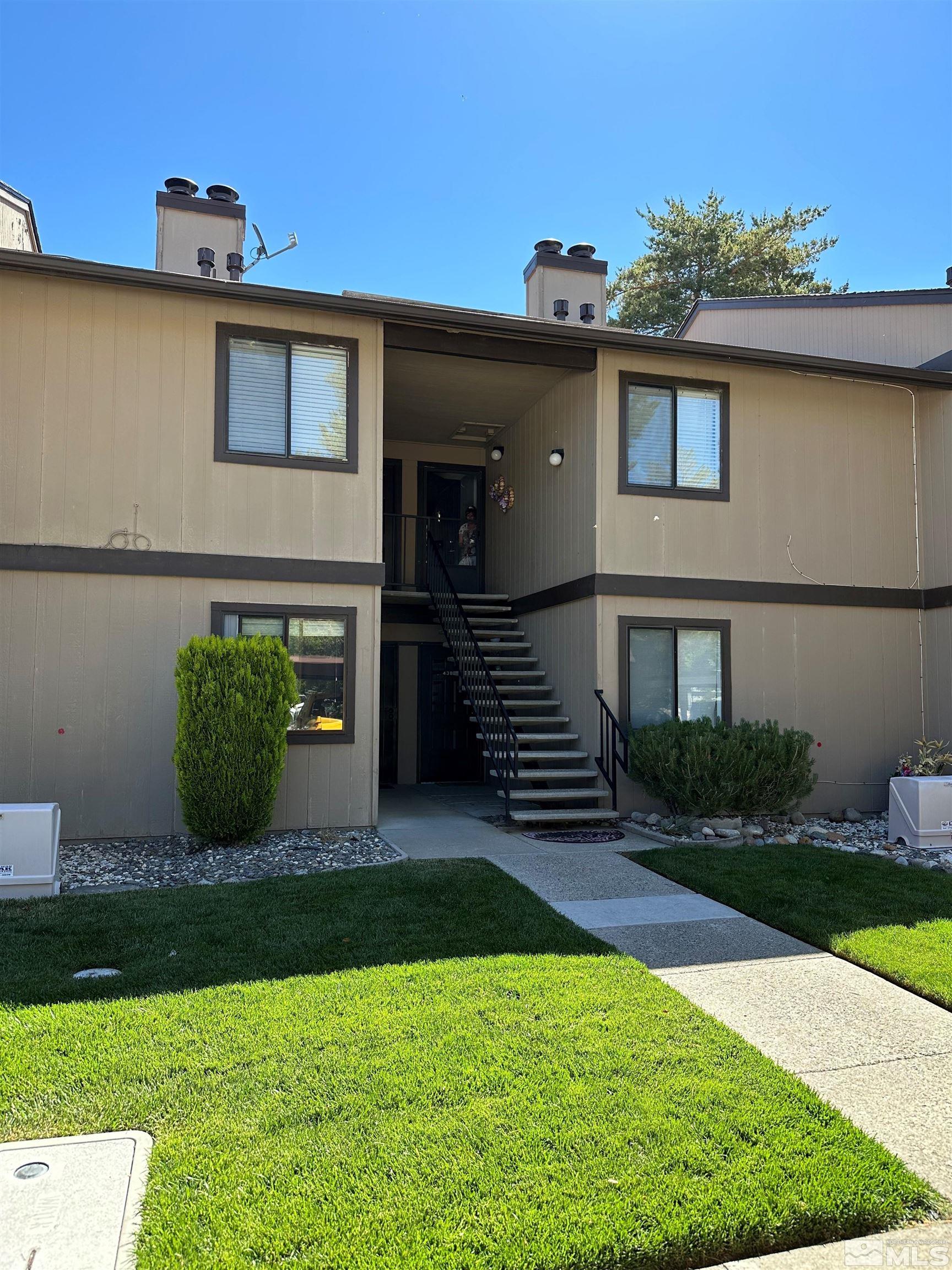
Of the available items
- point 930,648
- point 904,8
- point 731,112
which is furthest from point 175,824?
point 731,112

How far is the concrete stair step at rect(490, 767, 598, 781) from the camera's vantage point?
30.3 ft

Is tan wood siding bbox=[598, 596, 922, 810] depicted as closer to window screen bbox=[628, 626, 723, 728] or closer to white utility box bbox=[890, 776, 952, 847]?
window screen bbox=[628, 626, 723, 728]

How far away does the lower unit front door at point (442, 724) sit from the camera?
13047 millimetres

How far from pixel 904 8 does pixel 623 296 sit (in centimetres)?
1843

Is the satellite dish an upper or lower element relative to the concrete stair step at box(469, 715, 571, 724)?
upper

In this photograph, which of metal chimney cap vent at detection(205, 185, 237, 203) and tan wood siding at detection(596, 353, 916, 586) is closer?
tan wood siding at detection(596, 353, 916, 586)

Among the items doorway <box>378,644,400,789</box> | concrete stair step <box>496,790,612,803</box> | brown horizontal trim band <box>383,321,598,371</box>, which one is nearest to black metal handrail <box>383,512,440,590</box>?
doorway <box>378,644,400,789</box>

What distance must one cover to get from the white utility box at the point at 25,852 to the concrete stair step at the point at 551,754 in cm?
→ 452

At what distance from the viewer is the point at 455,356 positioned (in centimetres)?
995

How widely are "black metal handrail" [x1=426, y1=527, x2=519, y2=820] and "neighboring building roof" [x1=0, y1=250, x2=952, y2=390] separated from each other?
339 centimetres

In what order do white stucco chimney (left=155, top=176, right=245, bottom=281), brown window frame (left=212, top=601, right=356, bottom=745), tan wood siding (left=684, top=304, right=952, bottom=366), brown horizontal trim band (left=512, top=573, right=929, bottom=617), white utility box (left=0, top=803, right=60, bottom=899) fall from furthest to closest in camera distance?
white stucco chimney (left=155, top=176, right=245, bottom=281)
tan wood siding (left=684, top=304, right=952, bottom=366)
brown horizontal trim band (left=512, top=573, right=929, bottom=617)
brown window frame (left=212, top=601, right=356, bottom=745)
white utility box (left=0, top=803, right=60, bottom=899)

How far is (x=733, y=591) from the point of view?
9.98m

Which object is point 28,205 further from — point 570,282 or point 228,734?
point 228,734

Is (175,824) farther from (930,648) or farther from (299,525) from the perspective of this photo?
(930,648)
